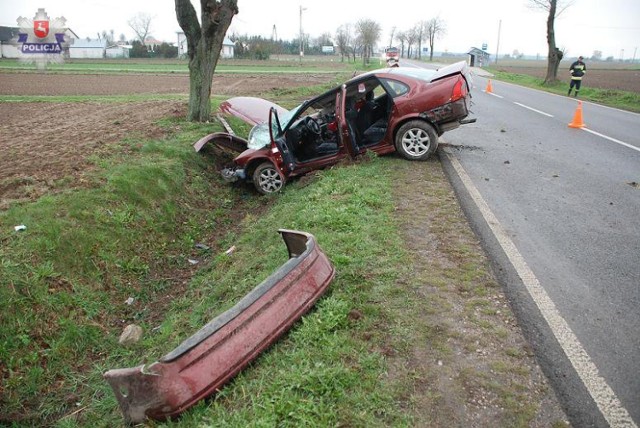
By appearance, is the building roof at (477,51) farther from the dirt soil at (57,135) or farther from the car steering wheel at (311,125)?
the car steering wheel at (311,125)

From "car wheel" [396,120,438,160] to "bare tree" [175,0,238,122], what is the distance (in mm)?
6674

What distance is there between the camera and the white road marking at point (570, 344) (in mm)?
2611

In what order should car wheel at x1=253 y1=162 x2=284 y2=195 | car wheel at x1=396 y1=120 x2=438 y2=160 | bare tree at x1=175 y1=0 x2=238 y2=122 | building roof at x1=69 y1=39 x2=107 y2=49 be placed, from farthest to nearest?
building roof at x1=69 y1=39 x2=107 y2=49 → bare tree at x1=175 y1=0 x2=238 y2=122 → car wheel at x1=253 y1=162 x2=284 y2=195 → car wheel at x1=396 y1=120 x2=438 y2=160

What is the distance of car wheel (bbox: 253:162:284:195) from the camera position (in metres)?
8.37

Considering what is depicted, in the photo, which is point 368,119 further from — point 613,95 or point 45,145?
point 613,95

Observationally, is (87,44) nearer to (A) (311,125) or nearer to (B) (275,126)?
(B) (275,126)

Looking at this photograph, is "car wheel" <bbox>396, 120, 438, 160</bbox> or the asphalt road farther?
"car wheel" <bbox>396, 120, 438, 160</bbox>

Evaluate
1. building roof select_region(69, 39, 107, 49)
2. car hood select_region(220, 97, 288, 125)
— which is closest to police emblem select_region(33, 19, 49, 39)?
car hood select_region(220, 97, 288, 125)

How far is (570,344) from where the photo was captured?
10.4ft

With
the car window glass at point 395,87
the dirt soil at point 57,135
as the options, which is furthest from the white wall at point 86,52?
the car window glass at point 395,87

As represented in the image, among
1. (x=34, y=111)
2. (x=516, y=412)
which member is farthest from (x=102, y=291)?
(x=34, y=111)

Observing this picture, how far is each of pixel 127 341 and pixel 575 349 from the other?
4071 millimetres

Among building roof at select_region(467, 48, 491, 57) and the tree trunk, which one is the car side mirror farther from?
building roof at select_region(467, 48, 491, 57)

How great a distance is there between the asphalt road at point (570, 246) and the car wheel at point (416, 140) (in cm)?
48
